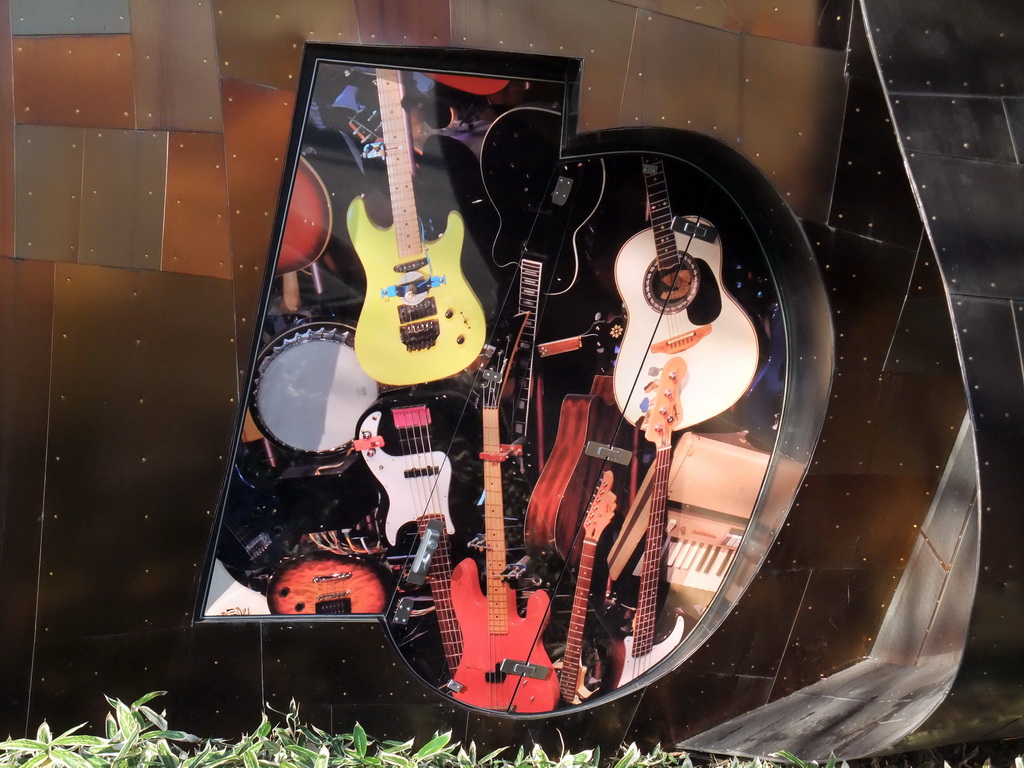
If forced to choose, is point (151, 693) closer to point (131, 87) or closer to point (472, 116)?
point (131, 87)

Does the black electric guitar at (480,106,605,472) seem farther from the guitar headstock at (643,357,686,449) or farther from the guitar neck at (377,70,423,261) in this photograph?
the guitar headstock at (643,357,686,449)

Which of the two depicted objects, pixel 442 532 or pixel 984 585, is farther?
pixel 442 532

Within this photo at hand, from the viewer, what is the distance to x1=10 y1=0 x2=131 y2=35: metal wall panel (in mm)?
2703

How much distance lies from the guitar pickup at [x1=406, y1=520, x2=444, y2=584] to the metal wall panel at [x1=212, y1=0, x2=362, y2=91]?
180 cm

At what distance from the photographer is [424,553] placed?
3434mm

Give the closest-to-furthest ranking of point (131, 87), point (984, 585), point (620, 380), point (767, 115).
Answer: point (131, 87) < point (984, 585) < point (767, 115) < point (620, 380)

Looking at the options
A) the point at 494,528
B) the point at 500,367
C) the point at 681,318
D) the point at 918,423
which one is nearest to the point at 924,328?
the point at 918,423

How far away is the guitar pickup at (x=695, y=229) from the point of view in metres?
3.59

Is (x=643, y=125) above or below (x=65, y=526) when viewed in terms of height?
above

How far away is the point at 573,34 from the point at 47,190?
1937mm

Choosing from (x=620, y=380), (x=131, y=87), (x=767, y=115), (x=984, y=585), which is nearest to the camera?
(x=131, y=87)

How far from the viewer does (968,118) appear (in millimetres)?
3100

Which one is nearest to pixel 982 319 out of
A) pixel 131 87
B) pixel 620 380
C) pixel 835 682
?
pixel 620 380

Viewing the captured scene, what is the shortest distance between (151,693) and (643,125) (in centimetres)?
276
